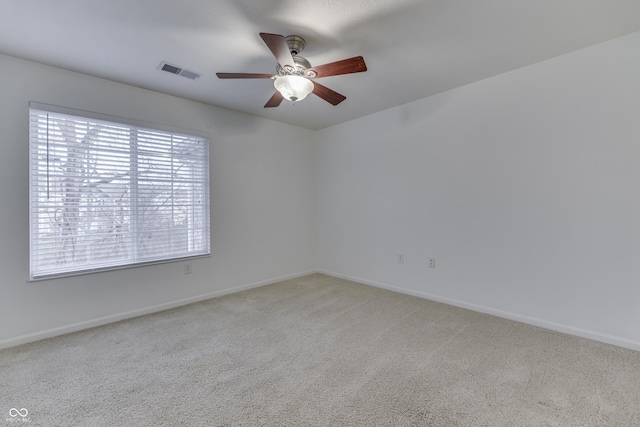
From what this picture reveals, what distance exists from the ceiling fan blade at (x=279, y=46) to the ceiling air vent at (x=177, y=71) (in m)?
1.26

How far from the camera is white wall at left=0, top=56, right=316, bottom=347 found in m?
2.37

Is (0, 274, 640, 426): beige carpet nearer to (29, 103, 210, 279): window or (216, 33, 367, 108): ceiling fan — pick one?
(29, 103, 210, 279): window

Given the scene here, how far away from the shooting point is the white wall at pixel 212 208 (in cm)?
237

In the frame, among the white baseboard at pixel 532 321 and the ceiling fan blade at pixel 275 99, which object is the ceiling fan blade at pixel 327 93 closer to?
the ceiling fan blade at pixel 275 99

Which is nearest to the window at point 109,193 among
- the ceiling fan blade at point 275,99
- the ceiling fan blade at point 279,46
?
the ceiling fan blade at point 275,99

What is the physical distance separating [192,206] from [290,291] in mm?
1692

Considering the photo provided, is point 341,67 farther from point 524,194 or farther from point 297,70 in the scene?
point 524,194

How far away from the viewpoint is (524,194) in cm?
270

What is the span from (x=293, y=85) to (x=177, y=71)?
1.36 meters

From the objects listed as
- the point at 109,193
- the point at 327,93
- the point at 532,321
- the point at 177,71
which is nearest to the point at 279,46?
the point at 327,93

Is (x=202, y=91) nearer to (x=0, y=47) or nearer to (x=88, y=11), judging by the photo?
(x=88, y=11)

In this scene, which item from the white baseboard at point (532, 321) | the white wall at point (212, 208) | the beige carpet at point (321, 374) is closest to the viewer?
the beige carpet at point (321, 374)

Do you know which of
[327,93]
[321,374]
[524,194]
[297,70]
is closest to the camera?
[321,374]

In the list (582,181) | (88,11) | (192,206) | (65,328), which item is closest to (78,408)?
(65,328)
